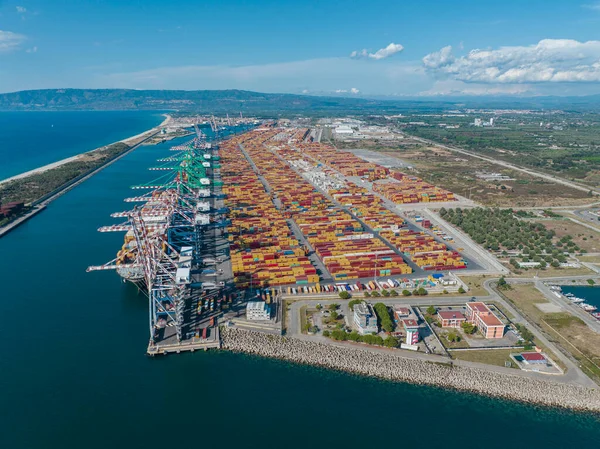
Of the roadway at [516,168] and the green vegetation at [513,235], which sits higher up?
the roadway at [516,168]

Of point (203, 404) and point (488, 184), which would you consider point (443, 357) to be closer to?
point (203, 404)

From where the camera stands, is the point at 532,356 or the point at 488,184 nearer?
the point at 532,356

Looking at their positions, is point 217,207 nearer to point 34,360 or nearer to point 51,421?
point 34,360

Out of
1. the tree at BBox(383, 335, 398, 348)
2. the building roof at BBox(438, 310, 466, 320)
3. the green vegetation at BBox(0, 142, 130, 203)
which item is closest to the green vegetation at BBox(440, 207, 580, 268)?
the building roof at BBox(438, 310, 466, 320)

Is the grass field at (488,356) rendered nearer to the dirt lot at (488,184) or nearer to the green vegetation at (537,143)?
the dirt lot at (488,184)

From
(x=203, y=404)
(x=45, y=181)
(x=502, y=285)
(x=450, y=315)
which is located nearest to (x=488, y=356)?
(x=450, y=315)

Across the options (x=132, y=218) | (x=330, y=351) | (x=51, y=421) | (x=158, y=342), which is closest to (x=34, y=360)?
(x=51, y=421)

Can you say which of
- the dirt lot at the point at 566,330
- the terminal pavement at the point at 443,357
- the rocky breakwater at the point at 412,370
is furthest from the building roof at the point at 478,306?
the rocky breakwater at the point at 412,370
